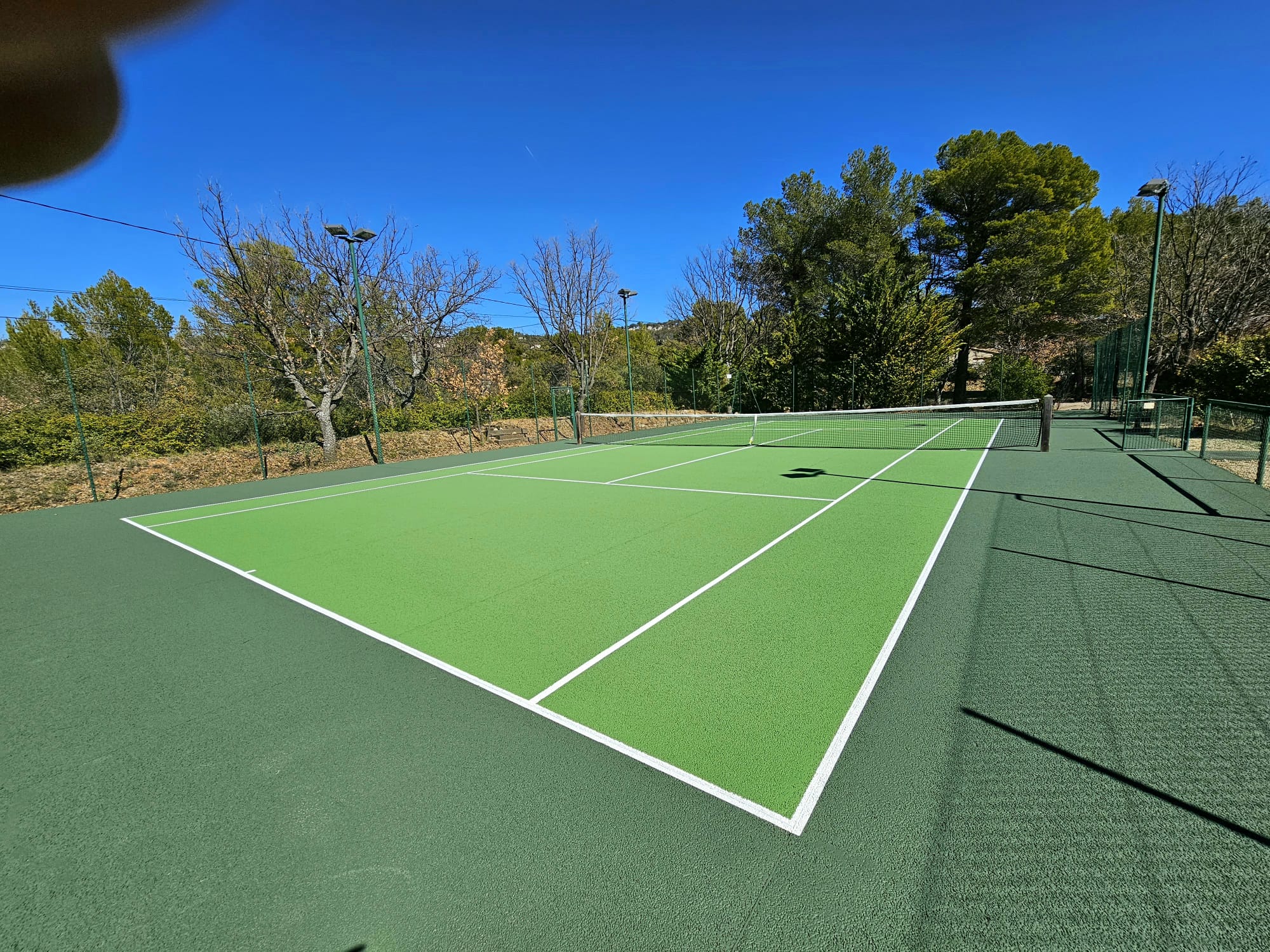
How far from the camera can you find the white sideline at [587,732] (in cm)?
262

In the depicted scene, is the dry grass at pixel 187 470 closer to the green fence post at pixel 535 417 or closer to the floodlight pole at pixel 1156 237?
the green fence post at pixel 535 417

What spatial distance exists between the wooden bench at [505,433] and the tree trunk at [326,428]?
5.58 m

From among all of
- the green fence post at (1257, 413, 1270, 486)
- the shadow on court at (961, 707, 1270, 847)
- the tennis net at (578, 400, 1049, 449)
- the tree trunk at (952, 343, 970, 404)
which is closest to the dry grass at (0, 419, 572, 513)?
the tennis net at (578, 400, 1049, 449)

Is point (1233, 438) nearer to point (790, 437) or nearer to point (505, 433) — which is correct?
point (790, 437)

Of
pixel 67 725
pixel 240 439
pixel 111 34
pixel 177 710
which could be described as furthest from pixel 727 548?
pixel 240 439

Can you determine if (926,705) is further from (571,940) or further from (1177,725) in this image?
(571,940)

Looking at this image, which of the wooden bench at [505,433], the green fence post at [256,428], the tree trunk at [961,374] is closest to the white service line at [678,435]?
the wooden bench at [505,433]

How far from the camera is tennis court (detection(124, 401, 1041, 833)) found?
10.8 ft

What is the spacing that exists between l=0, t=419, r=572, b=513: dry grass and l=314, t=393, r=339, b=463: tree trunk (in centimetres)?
19

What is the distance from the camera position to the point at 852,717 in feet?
10.8

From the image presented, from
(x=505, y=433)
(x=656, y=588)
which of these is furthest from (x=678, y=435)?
(x=656, y=588)

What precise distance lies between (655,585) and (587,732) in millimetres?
2309

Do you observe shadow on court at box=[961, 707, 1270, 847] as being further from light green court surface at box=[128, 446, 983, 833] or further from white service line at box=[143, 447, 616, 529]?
white service line at box=[143, 447, 616, 529]

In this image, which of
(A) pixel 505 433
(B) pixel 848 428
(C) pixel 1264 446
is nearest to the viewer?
(C) pixel 1264 446
